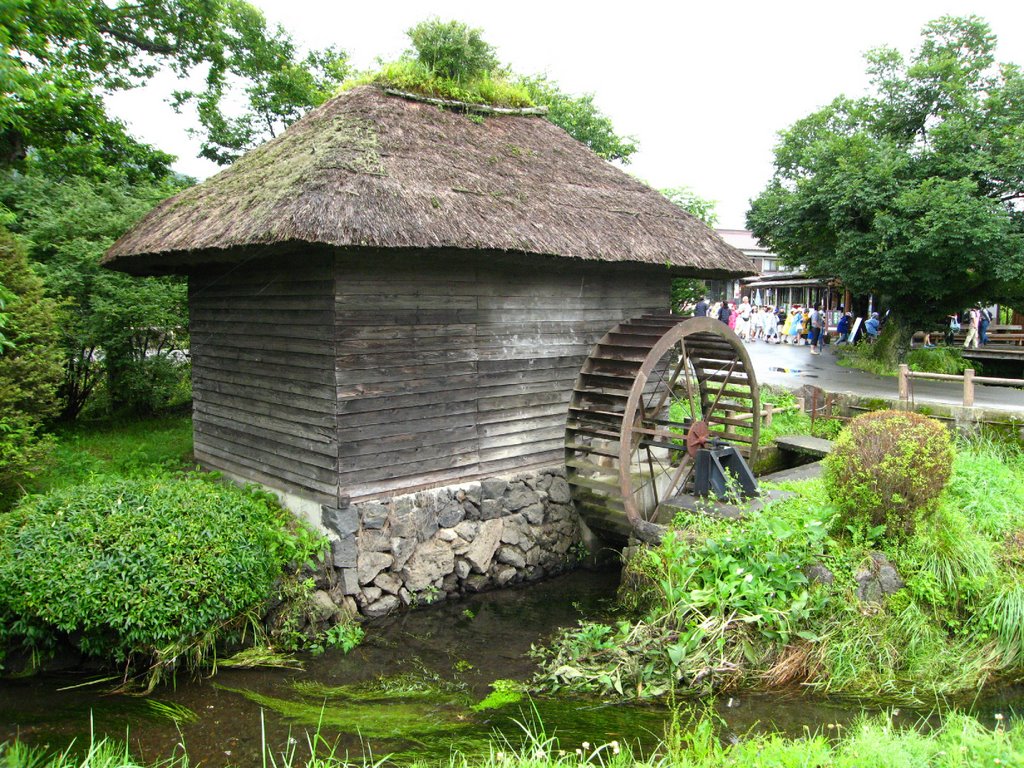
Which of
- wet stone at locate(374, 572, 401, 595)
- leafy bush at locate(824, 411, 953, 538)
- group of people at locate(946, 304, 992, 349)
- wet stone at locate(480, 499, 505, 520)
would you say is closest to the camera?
leafy bush at locate(824, 411, 953, 538)

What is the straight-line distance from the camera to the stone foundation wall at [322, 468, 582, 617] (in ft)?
24.3

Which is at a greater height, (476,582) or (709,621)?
(709,621)

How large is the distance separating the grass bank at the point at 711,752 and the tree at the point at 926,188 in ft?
43.0

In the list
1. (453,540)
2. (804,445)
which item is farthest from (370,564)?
(804,445)

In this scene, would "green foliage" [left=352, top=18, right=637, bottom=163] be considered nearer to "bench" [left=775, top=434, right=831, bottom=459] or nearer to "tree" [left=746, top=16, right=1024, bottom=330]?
"bench" [left=775, top=434, right=831, bottom=459]

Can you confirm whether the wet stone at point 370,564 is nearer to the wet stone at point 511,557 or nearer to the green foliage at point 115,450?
the wet stone at point 511,557

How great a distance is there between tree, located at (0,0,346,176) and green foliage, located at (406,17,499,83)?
4444 millimetres

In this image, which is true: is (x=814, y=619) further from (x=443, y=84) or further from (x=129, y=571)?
(x=443, y=84)

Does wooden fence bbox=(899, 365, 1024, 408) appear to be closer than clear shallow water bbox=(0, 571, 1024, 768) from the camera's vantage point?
No

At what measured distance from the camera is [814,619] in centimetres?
617

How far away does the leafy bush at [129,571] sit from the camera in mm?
5543

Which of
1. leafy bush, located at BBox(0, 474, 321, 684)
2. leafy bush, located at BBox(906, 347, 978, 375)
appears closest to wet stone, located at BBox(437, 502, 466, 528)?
leafy bush, located at BBox(0, 474, 321, 684)

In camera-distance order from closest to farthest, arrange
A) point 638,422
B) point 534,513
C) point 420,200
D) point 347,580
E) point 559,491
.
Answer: point 420,200 → point 347,580 → point 534,513 → point 559,491 → point 638,422

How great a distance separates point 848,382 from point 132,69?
16290 mm
